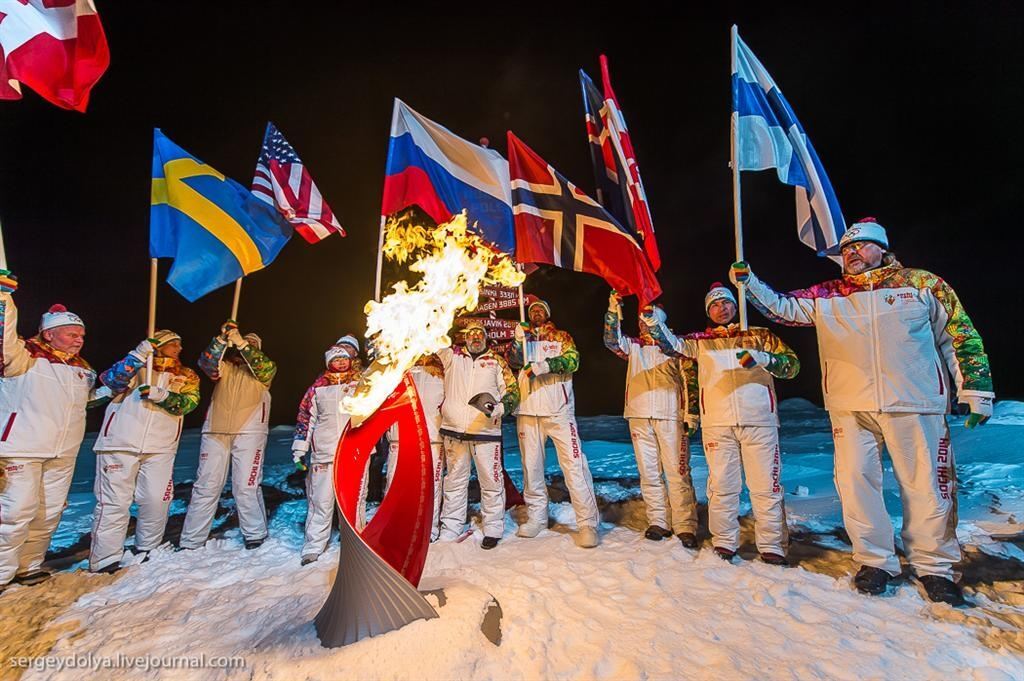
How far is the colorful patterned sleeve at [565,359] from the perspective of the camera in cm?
627

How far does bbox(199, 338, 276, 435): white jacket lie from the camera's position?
668cm

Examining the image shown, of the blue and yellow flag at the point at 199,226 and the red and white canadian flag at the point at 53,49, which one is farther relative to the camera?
the blue and yellow flag at the point at 199,226

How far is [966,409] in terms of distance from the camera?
159 inches

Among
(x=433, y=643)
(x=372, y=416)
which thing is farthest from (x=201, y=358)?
(x=433, y=643)

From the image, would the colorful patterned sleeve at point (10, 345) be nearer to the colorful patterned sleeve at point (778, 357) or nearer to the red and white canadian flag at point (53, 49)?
the red and white canadian flag at point (53, 49)

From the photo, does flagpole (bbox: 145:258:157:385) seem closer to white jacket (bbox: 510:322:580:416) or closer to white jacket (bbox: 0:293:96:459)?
white jacket (bbox: 0:293:96:459)

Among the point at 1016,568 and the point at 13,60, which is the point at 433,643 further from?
the point at 13,60

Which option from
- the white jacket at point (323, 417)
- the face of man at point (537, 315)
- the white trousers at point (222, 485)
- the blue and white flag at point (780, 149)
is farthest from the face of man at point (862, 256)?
the white trousers at point (222, 485)

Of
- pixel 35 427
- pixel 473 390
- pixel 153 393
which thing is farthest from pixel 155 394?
pixel 473 390

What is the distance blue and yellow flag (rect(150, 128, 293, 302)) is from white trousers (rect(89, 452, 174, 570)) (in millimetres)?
2239

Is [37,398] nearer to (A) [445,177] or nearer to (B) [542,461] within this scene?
(A) [445,177]

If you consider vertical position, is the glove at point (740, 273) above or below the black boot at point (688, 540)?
above

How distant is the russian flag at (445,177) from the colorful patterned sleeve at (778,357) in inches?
133

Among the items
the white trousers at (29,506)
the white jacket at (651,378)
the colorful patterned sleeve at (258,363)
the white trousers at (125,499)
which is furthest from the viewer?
the colorful patterned sleeve at (258,363)
